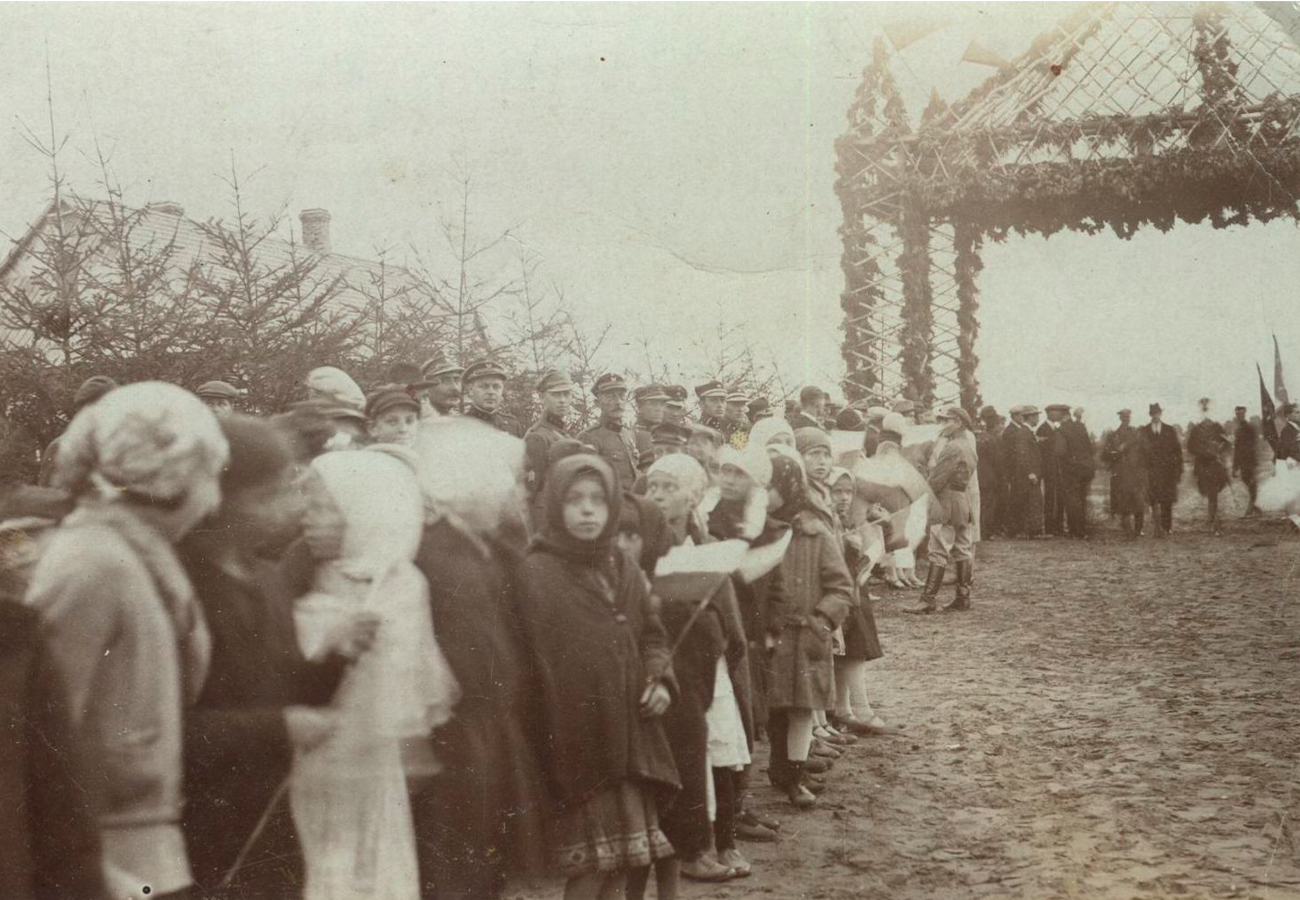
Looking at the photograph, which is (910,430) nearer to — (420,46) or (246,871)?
(420,46)

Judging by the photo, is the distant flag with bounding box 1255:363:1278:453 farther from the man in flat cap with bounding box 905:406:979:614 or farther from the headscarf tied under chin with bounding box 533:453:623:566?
the headscarf tied under chin with bounding box 533:453:623:566

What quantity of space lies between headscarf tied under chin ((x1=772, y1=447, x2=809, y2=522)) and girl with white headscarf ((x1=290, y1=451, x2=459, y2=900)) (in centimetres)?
186

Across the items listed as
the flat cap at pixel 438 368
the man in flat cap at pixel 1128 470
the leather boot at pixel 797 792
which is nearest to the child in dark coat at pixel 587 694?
the leather boot at pixel 797 792

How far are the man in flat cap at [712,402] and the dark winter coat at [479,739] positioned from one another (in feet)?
12.1

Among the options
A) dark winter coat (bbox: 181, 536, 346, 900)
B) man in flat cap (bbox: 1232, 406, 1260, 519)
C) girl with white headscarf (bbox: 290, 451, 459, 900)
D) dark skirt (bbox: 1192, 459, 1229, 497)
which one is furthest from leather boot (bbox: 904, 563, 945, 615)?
dark winter coat (bbox: 181, 536, 346, 900)

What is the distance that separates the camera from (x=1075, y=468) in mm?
13539

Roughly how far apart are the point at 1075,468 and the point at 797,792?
32.2 ft

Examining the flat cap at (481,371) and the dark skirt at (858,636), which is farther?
the dark skirt at (858,636)

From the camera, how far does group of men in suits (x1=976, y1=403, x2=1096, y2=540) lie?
13289mm

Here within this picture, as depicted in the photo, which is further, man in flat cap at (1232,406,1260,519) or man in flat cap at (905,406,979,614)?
man in flat cap at (1232,406,1260,519)

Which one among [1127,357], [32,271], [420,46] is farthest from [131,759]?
[1127,357]

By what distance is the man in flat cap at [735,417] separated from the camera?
738 centimetres

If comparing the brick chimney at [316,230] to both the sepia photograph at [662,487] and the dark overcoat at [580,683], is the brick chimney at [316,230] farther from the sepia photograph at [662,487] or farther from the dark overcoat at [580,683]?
the dark overcoat at [580,683]

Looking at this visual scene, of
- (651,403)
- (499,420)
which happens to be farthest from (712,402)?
(499,420)
